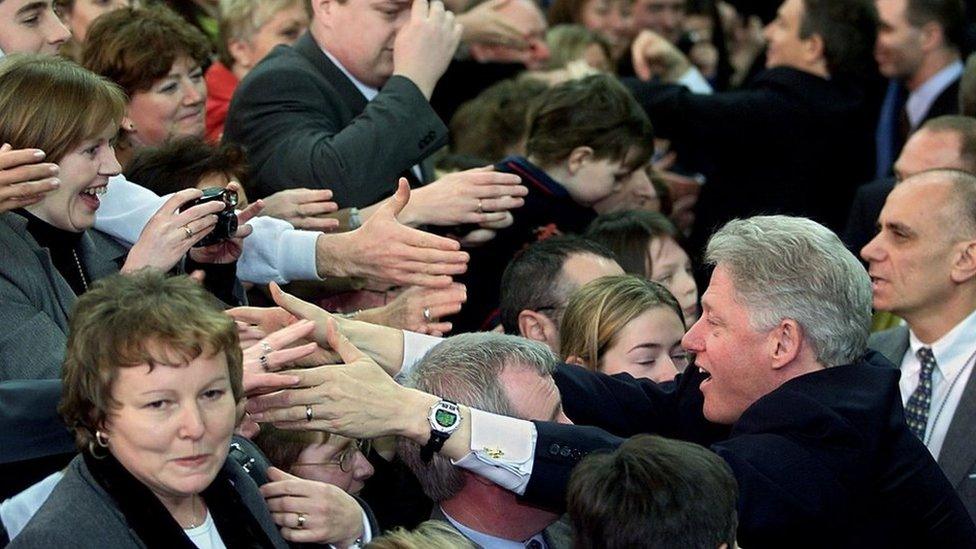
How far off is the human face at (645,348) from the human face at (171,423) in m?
1.60

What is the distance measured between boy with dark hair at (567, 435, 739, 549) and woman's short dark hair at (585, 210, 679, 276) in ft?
6.99

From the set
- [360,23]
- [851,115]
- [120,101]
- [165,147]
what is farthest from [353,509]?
[851,115]

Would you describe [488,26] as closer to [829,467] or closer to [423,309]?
[423,309]

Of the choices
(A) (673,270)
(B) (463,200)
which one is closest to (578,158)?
(A) (673,270)

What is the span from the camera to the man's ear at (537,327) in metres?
4.54

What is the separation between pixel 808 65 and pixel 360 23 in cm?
260

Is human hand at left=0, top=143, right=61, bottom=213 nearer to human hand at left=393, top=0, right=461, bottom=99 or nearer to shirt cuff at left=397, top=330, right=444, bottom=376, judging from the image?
shirt cuff at left=397, top=330, right=444, bottom=376

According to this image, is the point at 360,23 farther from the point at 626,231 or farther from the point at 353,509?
the point at 353,509

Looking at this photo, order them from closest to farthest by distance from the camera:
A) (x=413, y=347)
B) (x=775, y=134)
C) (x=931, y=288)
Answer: (x=413, y=347)
(x=931, y=288)
(x=775, y=134)

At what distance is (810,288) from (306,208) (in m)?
1.42

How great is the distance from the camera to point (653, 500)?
2803mm

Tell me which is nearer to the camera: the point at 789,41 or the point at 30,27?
the point at 30,27

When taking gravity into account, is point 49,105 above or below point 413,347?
above

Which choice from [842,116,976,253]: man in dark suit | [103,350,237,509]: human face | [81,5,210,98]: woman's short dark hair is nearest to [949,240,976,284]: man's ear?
[842,116,976,253]: man in dark suit
